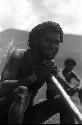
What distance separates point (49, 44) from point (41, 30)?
251 mm

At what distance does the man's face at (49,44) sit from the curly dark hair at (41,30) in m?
0.06

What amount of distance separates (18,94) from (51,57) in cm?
87

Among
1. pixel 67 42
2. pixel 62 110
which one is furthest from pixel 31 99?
pixel 67 42

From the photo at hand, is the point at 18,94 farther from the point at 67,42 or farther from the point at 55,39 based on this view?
the point at 67,42

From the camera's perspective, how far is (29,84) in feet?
15.6

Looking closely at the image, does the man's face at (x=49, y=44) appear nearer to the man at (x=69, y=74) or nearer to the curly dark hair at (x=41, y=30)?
the curly dark hair at (x=41, y=30)

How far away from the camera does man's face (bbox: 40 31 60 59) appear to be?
4930 millimetres

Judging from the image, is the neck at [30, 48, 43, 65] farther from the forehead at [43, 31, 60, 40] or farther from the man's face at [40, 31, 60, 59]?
the forehead at [43, 31, 60, 40]

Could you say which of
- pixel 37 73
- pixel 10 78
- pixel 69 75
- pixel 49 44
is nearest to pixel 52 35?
pixel 49 44

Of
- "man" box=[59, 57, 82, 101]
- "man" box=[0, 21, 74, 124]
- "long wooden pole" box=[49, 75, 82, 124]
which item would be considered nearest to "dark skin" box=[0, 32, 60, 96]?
"man" box=[0, 21, 74, 124]

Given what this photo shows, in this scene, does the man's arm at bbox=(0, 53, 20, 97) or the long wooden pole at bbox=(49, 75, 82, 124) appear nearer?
the long wooden pole at bbox=(49, 75, 82, 124)

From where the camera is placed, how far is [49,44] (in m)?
4.95

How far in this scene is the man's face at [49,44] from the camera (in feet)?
16.2

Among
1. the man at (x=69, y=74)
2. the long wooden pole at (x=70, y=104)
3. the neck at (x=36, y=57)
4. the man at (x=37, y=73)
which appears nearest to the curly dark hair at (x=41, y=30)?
the man at (x=37, y=73)
